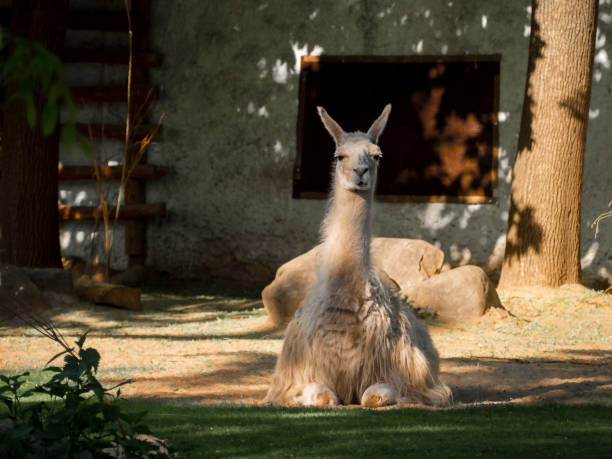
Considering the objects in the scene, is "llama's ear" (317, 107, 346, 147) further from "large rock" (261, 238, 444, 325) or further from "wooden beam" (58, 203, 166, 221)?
"wooden beam" (58, 203, 166, 221)

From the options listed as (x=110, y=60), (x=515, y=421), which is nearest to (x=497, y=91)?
(x=110, y=60)

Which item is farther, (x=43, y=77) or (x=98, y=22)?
(x=98, y=22)

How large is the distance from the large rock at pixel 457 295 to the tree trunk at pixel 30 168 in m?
5.23

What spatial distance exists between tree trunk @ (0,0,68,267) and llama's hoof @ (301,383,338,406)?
754 centimetres

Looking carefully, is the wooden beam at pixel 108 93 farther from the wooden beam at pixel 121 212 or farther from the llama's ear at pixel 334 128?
the llama's ear at pixel 334 128

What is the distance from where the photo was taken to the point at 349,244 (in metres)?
5.15

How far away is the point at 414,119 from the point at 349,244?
8.26 m

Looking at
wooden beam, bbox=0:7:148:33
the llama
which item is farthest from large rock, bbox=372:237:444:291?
wooden beam, bbox=0:7:148:33

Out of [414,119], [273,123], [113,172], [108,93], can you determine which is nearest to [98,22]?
[108,93]

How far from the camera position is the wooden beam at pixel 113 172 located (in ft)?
44.9

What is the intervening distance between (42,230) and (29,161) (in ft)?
3.09

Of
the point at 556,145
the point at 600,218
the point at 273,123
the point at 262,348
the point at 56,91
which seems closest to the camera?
the point at 56,91

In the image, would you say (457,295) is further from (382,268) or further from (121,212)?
(121,212)

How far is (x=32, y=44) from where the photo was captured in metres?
1.55
